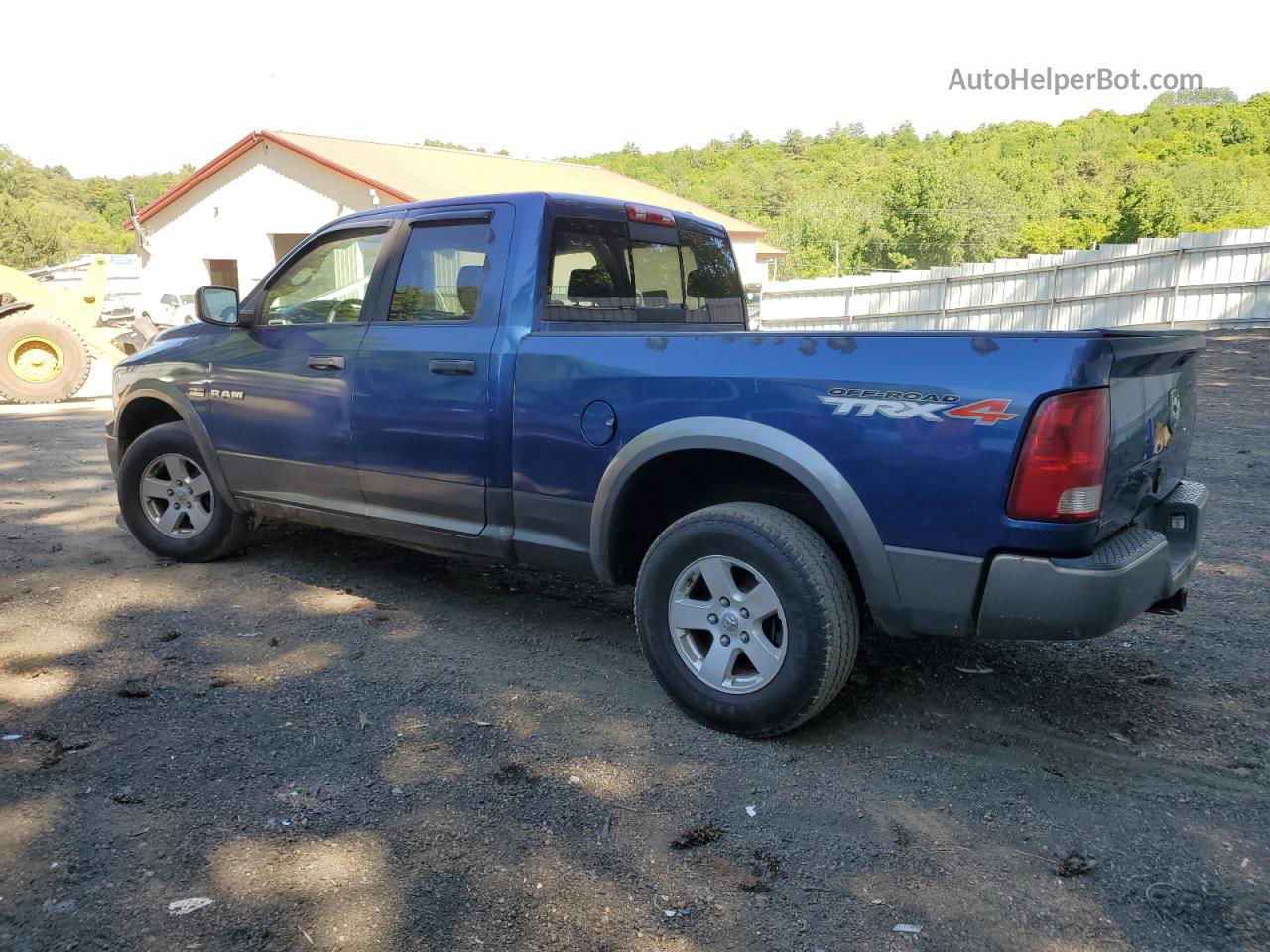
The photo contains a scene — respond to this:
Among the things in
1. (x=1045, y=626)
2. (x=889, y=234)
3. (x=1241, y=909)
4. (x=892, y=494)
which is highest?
(x=889, y=234)

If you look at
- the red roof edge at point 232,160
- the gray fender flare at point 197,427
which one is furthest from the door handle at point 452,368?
the red roof edge at point 232,160

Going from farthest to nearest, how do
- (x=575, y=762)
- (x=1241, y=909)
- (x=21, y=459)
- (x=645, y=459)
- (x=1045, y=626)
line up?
(x=21, y=459), (x=645, y=459), (x=575, y=762), (x=1045, y=626), (x=1241, y=909)

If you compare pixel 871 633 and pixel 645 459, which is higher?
pixel 645 459

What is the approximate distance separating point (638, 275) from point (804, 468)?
5.83 feet

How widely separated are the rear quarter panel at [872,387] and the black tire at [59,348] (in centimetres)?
1152

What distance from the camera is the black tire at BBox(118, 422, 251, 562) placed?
17.9 ft

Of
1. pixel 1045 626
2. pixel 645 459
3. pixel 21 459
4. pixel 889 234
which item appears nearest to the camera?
pixel 1045 626

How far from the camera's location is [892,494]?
3.10 meters

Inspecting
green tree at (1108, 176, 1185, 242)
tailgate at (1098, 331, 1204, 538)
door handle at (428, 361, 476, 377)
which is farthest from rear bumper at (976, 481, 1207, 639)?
green tree at (1108, 176, 1185, 242)

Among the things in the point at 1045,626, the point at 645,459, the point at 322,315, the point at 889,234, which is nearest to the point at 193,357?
the point at 322,315

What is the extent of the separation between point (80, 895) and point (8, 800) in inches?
25.9

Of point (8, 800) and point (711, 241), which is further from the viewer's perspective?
point (711, 241)

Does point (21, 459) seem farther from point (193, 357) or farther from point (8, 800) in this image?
point (8, 800)

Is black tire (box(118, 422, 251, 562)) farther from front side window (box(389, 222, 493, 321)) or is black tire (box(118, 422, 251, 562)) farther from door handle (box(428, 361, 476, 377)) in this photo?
door handle (box(428, 361, 476, 377))
